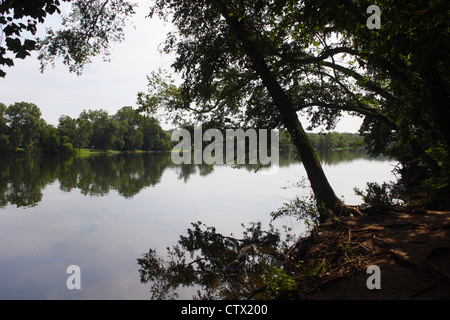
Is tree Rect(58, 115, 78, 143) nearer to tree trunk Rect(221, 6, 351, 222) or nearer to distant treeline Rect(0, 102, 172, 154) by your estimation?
distant treeline Rect(0, 102, 172, 154)

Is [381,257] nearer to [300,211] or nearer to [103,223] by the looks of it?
[300,211]

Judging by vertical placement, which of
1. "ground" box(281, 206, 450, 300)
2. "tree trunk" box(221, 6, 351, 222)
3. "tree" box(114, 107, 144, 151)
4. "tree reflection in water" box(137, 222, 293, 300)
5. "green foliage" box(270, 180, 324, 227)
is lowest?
"tree reflection in water" box(137, 222, 293, 300)

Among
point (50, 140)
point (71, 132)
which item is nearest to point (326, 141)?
point (71, 132)

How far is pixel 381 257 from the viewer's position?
14.7 feet

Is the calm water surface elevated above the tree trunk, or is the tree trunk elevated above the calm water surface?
the tree trunk

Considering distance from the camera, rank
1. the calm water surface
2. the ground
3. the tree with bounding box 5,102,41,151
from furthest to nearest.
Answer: the tree with bounding box 5,102,41,151
the calm water surface
the ground

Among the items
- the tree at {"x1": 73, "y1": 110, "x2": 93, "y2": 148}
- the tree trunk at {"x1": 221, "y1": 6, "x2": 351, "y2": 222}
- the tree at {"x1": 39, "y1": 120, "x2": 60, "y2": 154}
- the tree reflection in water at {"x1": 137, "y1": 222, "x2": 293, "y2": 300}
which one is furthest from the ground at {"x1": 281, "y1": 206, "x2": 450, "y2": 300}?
the tree at {"x1": 73, "y1": 110, "x2": 93, "y2": 148}

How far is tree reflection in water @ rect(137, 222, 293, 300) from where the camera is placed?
5684mm

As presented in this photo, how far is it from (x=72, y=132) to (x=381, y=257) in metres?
80.0

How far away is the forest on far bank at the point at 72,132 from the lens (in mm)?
64062

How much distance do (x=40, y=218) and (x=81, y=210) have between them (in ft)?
5.58

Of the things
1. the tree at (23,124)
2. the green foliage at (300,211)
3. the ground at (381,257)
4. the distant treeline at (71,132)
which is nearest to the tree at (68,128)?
the distant treeline at (71,132)
